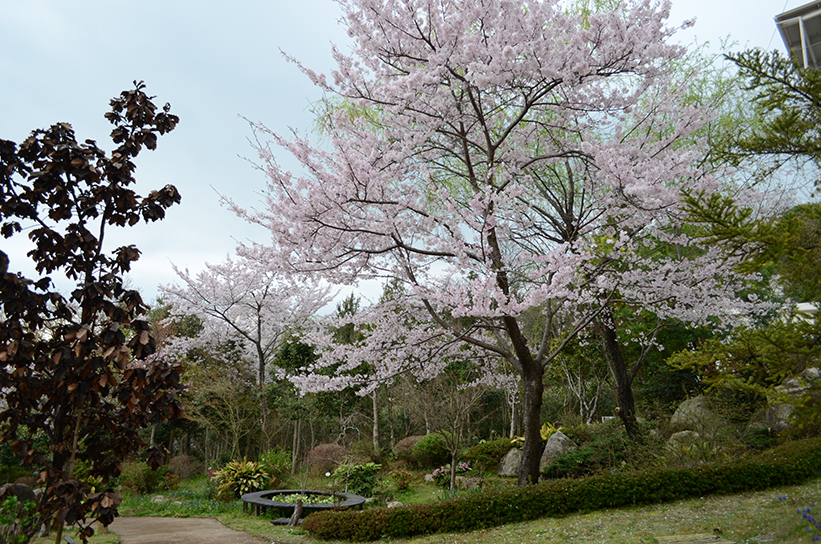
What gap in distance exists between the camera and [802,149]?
5340 mm

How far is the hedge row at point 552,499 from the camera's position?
6738mm

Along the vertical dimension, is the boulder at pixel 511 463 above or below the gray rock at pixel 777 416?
below

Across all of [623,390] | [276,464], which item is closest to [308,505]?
[276,464]

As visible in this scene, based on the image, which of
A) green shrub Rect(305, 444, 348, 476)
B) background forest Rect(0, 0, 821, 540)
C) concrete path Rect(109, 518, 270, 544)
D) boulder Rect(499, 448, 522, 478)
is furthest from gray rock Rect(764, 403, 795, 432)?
concrete path Rect(109, 518, 270, 544)

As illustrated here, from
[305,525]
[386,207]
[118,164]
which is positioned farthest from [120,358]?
[305,525]

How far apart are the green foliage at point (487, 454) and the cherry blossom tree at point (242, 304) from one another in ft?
17.6

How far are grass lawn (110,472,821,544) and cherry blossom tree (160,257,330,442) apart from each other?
7.86m

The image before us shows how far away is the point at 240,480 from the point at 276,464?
1.32 metres

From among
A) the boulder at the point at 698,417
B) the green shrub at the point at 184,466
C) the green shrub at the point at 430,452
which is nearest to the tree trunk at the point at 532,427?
the boulder at the point at 698,417

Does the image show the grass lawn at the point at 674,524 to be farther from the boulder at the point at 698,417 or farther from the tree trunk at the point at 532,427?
the boulder at the point at 698,417

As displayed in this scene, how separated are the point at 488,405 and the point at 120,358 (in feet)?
45.5

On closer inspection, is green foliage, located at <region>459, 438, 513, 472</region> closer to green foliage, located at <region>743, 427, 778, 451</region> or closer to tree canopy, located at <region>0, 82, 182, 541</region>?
green foliage, located at <region>743, 427, 778, 451</region>

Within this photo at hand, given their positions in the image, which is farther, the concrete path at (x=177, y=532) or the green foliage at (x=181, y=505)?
the green foliage at (x=181, y=505)

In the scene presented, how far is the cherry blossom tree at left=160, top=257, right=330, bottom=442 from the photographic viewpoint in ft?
47.3
